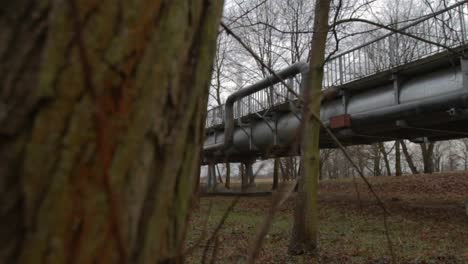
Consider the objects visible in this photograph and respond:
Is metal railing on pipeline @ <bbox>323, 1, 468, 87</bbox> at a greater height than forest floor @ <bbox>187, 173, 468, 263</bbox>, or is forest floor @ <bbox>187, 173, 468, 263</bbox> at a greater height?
metal railing on pipeline @ <bbox>323, 1, 468, 87</bbox>

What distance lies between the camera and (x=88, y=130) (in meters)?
0.65

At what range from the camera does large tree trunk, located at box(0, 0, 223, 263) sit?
1.99ft

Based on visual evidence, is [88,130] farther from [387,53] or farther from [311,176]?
[387,53]

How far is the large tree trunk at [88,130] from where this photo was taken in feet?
1.99

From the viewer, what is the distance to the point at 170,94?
782 millimetres

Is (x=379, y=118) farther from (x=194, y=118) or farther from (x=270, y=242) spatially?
(x=194, y=118)

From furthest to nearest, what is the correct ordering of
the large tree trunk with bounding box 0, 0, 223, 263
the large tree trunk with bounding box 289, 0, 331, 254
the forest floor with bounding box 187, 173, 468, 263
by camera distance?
1. the large tree trunk with bounding box 289, 0, 331, 254
2. the forest floor with bounding box 187, 173, 468, 263
3. the large tree trunk with bounding box 0, 0, 223, 263

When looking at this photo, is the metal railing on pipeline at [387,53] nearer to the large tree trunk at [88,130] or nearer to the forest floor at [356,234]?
the forest floor at [356,234]

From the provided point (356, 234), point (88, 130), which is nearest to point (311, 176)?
point (356, 234)

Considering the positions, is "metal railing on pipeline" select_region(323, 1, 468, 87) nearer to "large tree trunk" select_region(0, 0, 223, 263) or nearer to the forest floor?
the forest floor

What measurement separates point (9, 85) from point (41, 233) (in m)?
0.24

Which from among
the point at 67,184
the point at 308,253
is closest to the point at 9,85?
the point at 67,184

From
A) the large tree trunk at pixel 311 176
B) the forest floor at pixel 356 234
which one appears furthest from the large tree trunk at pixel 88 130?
the large tree trunk at pixel 311 176

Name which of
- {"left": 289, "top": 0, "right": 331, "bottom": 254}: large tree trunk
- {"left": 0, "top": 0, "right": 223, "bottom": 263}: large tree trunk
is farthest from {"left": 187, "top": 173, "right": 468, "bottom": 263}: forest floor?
{"left": 0, "top": 0, "right": 223, "bottom": 263}: large tree trunk
